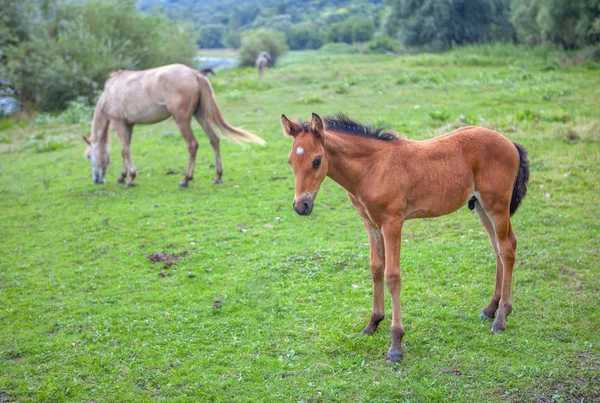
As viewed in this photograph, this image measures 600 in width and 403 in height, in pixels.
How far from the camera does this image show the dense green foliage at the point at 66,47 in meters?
24.3

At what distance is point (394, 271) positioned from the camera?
5.04m

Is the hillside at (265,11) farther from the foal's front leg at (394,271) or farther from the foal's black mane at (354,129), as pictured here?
the foal's front leg at (394,271)

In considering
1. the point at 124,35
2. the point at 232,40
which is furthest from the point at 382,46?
the point at 232,40

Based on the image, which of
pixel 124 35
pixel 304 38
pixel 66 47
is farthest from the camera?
pixel 304 38

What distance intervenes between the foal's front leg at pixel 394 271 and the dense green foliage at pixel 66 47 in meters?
21.8

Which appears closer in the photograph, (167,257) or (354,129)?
(354,129)

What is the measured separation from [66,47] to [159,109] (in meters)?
16.1

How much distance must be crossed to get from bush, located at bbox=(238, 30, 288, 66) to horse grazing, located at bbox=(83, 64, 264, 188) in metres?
33.0

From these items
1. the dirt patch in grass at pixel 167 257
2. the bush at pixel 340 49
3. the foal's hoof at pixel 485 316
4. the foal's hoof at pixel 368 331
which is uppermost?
the foal's hoof at pixel 485 316

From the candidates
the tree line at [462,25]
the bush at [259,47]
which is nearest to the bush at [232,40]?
the tree line at [462,25]

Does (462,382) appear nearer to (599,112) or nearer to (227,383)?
(227,383)

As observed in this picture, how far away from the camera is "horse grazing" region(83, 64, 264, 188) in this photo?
11297 millimetres

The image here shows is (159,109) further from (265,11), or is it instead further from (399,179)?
(265,11)

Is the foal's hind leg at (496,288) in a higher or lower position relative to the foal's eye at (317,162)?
lower
